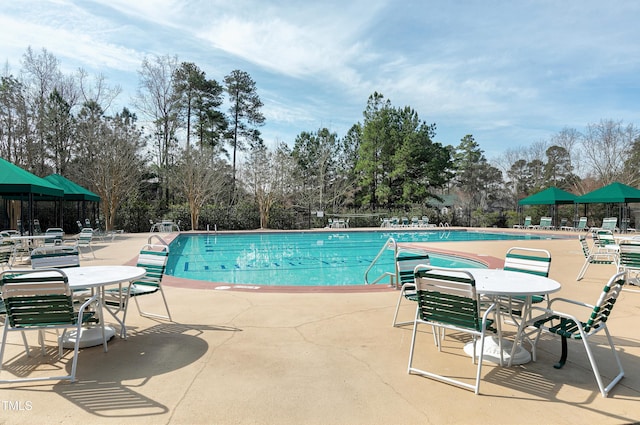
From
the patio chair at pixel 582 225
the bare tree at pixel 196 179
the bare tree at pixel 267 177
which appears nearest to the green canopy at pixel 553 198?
the patio chair at pixel 582 225

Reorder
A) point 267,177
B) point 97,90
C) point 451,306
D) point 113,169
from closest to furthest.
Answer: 1. point 451,306
2. point 113,169
3. point 267,177
4. point 97,90

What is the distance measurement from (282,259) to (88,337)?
8.71 m

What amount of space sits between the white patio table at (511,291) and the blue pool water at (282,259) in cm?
550

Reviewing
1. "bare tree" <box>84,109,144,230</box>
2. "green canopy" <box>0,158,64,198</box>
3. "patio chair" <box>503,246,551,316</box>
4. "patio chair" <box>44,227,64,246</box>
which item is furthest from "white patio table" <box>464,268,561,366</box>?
"bare tree" <box>84,109,144,230</box>

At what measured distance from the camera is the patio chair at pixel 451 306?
104 inches

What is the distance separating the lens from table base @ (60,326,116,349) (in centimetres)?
351

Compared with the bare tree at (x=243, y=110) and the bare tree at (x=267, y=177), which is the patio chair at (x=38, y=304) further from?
the bare tree at (x=243, y=110)

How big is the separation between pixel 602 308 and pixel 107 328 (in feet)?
14.5

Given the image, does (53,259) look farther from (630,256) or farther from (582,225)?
(582,225)

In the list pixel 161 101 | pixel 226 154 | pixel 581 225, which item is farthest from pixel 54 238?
pixel 581 225

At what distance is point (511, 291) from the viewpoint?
2.82m

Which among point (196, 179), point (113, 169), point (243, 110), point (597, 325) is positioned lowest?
point (597, 325)

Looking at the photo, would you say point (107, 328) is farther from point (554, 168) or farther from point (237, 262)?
point (554, 168)

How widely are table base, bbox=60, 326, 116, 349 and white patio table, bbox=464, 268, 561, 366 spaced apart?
11.2ft
